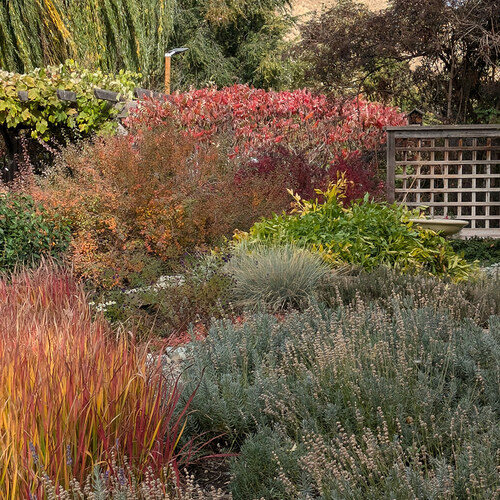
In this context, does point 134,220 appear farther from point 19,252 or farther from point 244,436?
point 244,436

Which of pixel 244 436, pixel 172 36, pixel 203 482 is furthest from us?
pixel 172 36

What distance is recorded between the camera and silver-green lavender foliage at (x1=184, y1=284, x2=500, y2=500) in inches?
92.7

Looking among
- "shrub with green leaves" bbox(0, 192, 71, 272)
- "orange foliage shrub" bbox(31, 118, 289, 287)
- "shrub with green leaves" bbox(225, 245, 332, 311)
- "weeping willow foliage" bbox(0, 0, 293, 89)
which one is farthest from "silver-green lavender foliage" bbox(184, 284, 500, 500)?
"weeping willow foliage" bbox(0, 0, 293, 89)

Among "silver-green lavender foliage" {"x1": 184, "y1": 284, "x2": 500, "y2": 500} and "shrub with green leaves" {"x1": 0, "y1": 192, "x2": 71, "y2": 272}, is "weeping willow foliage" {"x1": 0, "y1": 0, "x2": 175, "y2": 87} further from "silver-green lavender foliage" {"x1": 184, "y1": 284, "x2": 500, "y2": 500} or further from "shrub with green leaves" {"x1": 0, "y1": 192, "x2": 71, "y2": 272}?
"silver-green lavender foliage" {"x1": 184, "y1": 284, "x2": 500, "y2": 500}

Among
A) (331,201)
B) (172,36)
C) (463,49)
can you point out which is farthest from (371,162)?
(172,36)

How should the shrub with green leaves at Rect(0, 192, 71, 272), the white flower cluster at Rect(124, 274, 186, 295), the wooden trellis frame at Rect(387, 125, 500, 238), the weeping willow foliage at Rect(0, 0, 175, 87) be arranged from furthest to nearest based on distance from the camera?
the weeping willow foliage at Rect(0, 0, 175, 87), the wooden trellis frame at Rect(387, 125, 500, 238), the shrub with green leaves at Rect(0, 192, 71, 272), the white flower cluster at Rect(124, 274, 186, 295)

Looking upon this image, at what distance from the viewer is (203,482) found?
292 cm

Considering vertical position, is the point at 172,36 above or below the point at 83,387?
above

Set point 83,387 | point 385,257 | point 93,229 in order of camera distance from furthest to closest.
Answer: point 93,229 < point 385,257 < point 83,387

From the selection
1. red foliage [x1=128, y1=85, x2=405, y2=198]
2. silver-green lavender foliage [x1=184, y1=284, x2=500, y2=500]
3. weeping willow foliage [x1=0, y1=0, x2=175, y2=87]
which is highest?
weeping willow foliage [x1=0, y1=0, x2=175, y2=87]

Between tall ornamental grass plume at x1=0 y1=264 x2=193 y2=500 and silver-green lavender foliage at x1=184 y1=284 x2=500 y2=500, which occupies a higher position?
tall ornamental grass plume at x1=0 y1=264 x2=193 y2=500

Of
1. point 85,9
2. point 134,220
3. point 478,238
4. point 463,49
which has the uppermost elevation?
point 85,9

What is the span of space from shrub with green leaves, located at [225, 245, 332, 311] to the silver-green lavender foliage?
1.13 m

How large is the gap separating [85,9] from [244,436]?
11.5 metres
